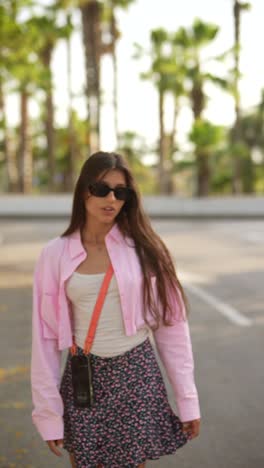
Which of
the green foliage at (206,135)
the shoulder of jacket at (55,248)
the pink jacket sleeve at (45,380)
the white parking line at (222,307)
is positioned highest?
the shoulder of jacket at (55,248)

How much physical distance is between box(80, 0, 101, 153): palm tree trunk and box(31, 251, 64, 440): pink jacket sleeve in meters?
37.3

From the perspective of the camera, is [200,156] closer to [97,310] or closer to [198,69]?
[198,69]

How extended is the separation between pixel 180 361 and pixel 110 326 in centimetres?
32

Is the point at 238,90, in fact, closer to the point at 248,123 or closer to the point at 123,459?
the point at 248,123

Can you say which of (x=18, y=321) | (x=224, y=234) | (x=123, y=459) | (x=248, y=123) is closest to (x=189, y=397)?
(x=123, y=459)

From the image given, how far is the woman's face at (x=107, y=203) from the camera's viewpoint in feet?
10.2

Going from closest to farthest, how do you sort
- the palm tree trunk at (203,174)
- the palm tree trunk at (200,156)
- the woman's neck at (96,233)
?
1. the woman's neck at (96,233)
2. the palm tree trunk at (203,174)
3. the palm tree trunk at (200,156)

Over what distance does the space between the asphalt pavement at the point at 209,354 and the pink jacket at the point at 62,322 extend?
A: 176cm

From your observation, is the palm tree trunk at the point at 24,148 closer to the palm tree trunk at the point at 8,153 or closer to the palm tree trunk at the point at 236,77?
the palm tree trunk at the point at 8,153

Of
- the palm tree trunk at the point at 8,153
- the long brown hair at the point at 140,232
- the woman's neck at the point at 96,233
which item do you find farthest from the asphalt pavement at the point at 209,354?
the palm tree trunk at the point at 8,153

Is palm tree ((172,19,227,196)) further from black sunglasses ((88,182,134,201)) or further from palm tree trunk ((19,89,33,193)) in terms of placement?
black sunglasses ((88,182,134,201))

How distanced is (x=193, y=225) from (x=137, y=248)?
21.0 meters

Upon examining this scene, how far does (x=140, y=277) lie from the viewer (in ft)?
10.3

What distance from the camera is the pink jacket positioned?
3113 millimetres
